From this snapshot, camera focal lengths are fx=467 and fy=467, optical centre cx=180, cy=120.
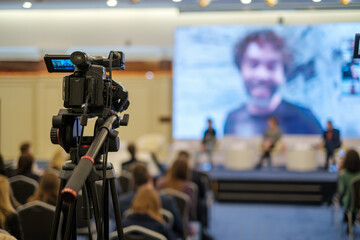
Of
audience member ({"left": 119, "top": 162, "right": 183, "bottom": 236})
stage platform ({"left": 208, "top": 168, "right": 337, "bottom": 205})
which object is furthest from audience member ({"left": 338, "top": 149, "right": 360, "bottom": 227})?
stage platform ({"left": 208, "top": 168, "right": 337, "bottom": 205})

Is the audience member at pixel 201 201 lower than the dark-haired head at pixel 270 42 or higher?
lower

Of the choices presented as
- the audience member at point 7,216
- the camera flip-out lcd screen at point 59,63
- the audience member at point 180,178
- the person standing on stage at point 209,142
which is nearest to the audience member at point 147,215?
the audience member at point 7,216

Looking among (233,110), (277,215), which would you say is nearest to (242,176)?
(277,215)

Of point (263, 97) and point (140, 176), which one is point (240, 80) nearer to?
point (263, 97)

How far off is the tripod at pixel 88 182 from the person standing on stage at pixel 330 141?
28.1ft

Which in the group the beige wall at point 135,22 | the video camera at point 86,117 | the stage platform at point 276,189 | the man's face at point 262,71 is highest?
the beige wall at point 135,22

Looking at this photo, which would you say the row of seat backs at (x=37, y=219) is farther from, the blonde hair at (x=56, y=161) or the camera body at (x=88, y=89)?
the camera body at (x=88, y=89)

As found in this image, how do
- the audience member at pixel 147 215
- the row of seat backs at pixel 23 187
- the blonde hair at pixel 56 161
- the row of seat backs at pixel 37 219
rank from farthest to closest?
1. the blonde hair at pixel 56 161
2. the row of seat backs at pixel 23 187
3. the row of seat backs at pixel 37 219
4. the audience member at pixel 147 215

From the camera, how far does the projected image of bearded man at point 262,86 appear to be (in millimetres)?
11125

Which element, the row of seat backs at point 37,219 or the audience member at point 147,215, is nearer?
the audience member at point 147,215

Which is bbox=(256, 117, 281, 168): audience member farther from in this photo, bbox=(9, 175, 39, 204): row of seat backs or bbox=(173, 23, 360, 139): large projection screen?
bbox=(9, 175, 39, 204): row of seat backs

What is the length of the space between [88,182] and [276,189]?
7.42 m

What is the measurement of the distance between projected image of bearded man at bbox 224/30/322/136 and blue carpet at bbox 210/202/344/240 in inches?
126

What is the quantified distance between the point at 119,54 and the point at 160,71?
10.1 meters
